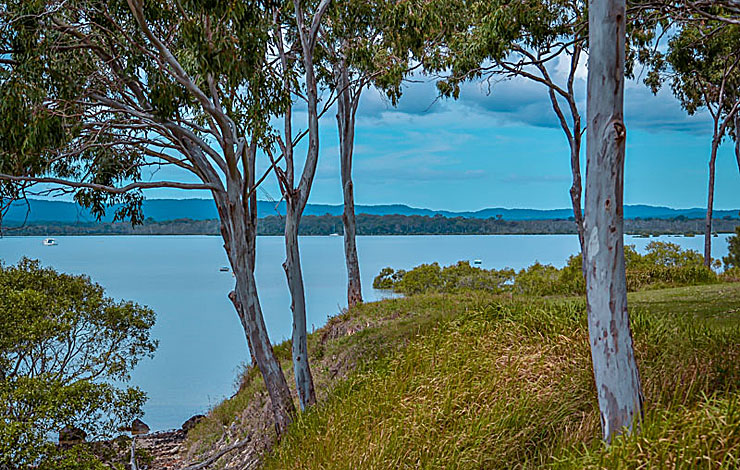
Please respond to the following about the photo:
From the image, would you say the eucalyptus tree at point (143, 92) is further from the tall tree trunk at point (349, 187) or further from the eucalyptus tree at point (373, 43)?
the tall tree trunk at point (349, 187)

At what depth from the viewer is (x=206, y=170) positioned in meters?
7.39

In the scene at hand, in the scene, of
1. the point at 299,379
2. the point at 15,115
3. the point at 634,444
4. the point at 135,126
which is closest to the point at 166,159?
the point at 135,126

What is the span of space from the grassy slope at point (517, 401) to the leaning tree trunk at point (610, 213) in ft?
0.92

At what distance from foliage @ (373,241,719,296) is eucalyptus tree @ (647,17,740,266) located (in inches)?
114

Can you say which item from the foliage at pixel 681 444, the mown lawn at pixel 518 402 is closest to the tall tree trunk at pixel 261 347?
the mown lawn at pixel 518 402

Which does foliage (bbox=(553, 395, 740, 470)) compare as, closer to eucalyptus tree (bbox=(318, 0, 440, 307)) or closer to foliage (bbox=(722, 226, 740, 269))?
eucalyptus tree (bbox=(318, 0, 440, 307))

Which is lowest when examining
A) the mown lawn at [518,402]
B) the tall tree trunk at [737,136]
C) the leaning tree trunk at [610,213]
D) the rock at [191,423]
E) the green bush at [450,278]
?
the rock at [191,423]

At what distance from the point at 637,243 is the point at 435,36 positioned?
12370 mm

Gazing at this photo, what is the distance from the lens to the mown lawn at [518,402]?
13.0ft

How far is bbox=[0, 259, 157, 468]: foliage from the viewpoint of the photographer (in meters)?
7.55

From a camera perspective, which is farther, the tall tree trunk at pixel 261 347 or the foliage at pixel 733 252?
the foliage at pixel 733 252

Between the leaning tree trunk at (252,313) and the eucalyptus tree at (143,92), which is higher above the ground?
the eucalyptus tree at (143,92)

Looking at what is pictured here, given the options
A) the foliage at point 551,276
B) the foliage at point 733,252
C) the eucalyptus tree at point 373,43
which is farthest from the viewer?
the foliage at point 733,252

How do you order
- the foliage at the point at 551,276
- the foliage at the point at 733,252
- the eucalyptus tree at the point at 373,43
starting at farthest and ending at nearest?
the foliage at the point at 733,252 < the foliage at the point at 551,276 < the eucalyptus tree at the point at 373,43
